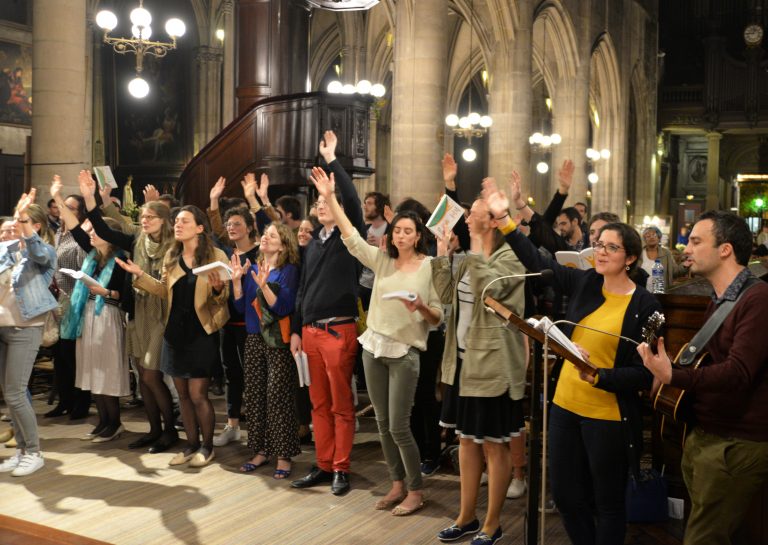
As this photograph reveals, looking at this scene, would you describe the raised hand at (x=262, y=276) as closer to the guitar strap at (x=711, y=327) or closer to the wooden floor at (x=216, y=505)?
the wooden floor at (x=216, y=505)

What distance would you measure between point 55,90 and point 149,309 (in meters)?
3.69

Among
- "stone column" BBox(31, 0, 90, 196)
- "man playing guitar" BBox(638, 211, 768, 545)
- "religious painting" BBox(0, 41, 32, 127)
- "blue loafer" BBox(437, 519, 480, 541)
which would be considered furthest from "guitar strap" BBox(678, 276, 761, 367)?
"religious painting" BBox(0, 41, 32, 127)

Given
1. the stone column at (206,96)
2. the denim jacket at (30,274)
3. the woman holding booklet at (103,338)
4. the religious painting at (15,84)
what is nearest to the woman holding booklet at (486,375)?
the denim jacket at (30,274)

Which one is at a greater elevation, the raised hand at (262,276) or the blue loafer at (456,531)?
the raised hand at (262,276)

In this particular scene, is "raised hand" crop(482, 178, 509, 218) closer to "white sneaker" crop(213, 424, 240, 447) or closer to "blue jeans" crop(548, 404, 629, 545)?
"blue jeans" crop(548, 404, 629, 545)

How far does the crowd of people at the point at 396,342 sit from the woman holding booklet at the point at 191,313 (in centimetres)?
2

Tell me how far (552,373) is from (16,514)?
3.30m

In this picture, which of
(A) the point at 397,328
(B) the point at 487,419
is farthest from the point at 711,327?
(A) the point at 397,328

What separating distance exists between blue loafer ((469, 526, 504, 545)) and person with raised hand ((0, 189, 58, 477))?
10.4 feet

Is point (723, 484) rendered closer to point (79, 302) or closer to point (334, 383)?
point (334, 383)

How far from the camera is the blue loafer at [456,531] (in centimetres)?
455

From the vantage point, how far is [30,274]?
568 cm

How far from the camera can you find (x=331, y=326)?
17.3 ft

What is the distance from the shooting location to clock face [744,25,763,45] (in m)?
33.8
